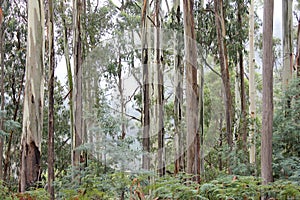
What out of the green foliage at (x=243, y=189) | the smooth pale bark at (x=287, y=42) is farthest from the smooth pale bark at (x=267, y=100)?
the smooth pale bark at (x=287, y=42)

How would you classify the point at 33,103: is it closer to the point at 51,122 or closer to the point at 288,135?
the point at 51,122

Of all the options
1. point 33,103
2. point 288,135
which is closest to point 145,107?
point 33,103

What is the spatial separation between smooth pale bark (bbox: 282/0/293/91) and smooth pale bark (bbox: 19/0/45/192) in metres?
4.14

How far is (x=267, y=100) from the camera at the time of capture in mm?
4008

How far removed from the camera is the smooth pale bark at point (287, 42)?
7.42m

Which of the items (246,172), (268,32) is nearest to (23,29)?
(246,172)

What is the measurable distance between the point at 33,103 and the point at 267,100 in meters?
3.24

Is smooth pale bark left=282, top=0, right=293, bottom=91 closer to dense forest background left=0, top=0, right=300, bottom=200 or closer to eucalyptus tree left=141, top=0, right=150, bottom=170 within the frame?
dense forest background left=0, top=0, right=300, bottom=200

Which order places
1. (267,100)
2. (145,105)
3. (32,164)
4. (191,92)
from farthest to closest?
(145,105), (191,92), (32,164), (267,100)

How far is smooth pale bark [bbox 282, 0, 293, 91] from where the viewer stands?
742 cm

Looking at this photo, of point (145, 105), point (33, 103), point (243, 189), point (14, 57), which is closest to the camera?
point (243, 189)

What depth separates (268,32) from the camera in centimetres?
411

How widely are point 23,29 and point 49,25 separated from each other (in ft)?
14.6

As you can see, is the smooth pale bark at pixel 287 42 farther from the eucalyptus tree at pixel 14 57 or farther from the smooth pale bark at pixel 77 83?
the eucalyptus tree at pixel 14 57
